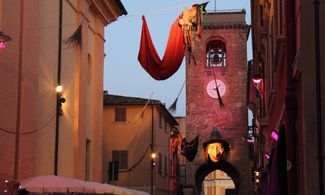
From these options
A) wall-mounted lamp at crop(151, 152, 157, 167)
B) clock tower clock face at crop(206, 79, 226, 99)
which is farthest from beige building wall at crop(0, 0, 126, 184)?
clock tower clock face at crop(206, 79, 226, 99)

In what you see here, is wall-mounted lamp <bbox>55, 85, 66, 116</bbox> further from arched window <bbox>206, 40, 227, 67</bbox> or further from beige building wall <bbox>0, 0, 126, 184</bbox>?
arched window <bbox>206, 40, 227, 67</bbox>

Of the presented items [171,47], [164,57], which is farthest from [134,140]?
[164,57]

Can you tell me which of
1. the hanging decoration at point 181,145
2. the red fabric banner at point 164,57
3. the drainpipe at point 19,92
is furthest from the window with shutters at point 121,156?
the red fabric banner at point 164,57

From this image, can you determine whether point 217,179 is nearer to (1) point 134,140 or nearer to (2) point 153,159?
(1) point 134,140

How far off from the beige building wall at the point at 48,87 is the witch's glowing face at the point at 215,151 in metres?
30.2

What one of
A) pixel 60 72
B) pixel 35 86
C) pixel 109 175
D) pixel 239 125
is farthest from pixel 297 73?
pixel 239 125

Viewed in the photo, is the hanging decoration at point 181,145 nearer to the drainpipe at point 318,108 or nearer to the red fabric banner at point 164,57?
the red fabric banner at point 164,57

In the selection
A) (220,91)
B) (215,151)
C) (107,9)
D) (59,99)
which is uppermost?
(220,91)

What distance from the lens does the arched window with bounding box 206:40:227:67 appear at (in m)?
59.3

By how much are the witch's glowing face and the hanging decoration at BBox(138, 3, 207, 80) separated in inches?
1623

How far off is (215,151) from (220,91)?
5483mm

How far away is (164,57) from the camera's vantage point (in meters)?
15.4

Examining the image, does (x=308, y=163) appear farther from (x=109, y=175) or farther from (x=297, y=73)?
(x=109, y=175)

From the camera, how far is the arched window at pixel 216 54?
5933 cm
